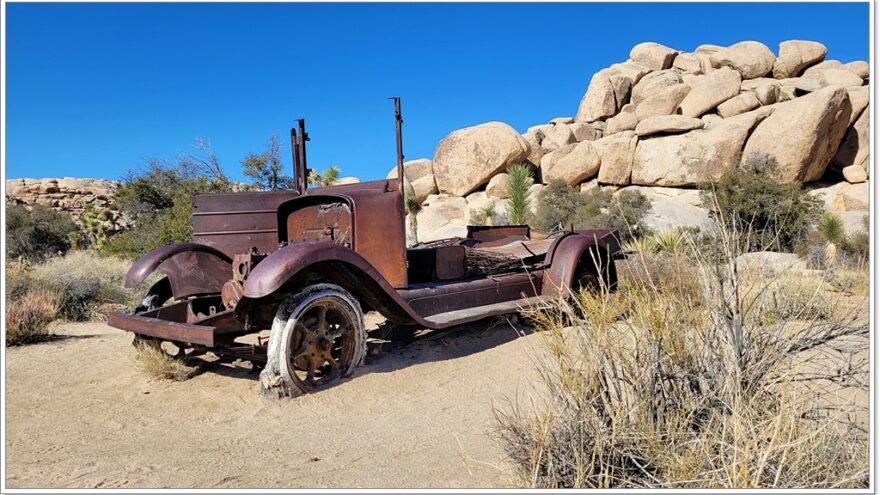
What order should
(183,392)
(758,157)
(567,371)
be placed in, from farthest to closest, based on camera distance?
1. (758,157)
2. (183,392)
3. (567,371)

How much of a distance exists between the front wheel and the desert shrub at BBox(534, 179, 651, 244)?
15127mm

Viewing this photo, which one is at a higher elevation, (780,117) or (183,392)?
(780,117)

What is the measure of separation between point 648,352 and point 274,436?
2425mm

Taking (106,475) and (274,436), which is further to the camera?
(274,436)

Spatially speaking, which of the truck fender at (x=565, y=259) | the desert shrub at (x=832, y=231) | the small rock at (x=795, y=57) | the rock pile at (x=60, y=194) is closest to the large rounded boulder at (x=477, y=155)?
the small rock at (x=795, y=57)

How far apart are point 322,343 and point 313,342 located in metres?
0.11

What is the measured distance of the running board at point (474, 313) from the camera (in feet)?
19.5

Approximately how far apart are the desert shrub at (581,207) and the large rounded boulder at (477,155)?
311 centimetres

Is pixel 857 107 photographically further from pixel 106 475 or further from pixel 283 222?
pixel 106 475

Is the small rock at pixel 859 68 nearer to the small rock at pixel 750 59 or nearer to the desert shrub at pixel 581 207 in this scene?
the small rock at pixel 750 59

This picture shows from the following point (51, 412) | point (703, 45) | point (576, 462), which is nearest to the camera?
point (576, 462)

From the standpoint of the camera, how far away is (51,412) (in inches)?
186

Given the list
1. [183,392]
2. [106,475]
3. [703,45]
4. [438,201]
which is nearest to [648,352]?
[106,475]

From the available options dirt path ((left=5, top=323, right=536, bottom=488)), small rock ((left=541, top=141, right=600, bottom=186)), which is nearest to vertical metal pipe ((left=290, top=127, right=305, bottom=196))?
dirt path ((left=5, top=323, right=536, bottom=488))
